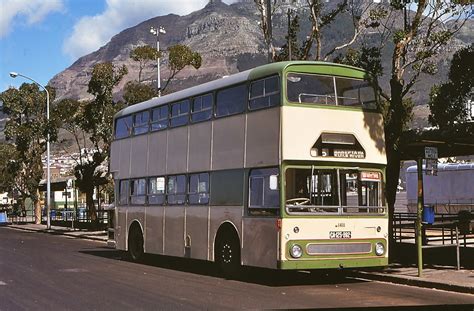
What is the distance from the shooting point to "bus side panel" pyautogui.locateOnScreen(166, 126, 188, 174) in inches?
659

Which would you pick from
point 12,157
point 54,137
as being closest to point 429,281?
point 54,137

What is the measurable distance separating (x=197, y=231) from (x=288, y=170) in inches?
147

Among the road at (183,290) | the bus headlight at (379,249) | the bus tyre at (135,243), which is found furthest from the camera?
the bus tyre at (135,243)

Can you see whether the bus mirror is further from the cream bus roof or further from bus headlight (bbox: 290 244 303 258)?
the cream bus roof

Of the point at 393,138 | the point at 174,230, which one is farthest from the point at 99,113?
the point at 393,138

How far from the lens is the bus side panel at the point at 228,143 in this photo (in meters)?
14.5

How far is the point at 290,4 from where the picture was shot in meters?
24.0

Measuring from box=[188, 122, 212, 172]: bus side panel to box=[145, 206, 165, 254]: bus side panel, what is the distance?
2.12 m

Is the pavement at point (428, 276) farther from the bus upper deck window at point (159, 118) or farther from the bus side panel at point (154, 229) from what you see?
the bus upper deck window at point (159, 118)

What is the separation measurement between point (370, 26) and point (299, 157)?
409 inches

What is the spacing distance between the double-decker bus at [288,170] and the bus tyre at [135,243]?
Result: 3160 mm

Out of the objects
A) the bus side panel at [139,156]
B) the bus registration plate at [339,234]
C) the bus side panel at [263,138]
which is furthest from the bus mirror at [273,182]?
the bus side panel at [139,156]

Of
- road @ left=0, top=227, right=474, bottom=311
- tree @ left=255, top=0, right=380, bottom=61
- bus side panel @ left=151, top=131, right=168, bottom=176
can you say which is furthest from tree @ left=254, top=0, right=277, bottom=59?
road @ left=0, top=227, right=474, bottom=311

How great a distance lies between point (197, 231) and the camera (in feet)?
52.4
